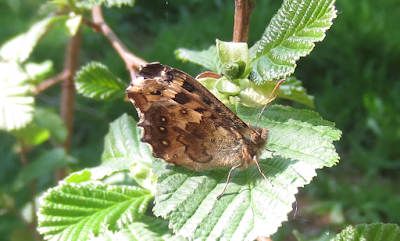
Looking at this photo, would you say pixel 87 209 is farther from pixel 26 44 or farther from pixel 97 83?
pixel 26 44

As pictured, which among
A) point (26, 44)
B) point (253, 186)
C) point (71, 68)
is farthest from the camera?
point (71, 68)

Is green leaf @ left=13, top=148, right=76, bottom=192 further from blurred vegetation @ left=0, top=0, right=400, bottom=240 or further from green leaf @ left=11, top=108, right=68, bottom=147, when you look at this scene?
blurred vegetation @ left=0, top=0, right=400, bottom=240

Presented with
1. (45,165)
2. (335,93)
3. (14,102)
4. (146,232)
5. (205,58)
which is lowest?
(335,93)

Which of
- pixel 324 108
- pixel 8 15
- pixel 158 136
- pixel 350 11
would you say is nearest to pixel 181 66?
pixel 324 108

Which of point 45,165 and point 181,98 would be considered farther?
point 45,165

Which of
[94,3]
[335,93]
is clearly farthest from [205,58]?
[335,93]

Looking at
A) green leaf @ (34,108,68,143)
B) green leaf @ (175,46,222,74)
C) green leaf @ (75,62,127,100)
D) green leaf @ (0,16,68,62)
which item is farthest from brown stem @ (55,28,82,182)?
green leaf @ (175,46,222,74)

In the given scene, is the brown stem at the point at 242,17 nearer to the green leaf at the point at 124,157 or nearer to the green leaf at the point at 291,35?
the green leaf at the point at 291,35

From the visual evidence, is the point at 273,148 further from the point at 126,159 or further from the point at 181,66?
the point at 181,66
